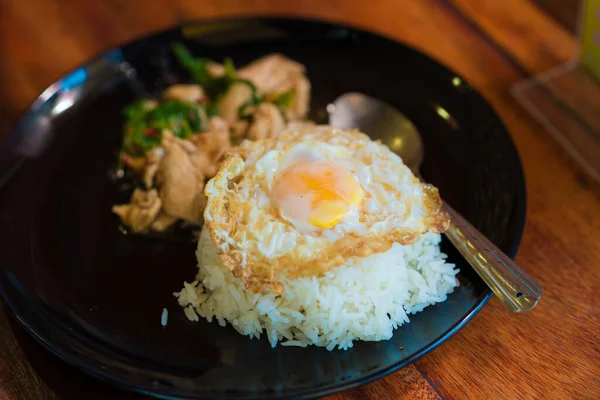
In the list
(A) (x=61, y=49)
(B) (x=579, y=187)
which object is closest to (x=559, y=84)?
(B) (x=579, y=187)

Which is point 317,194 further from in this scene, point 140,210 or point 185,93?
point 185,93

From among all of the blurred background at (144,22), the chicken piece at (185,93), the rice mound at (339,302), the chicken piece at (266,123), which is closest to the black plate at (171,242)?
the rice mound at (339,302)

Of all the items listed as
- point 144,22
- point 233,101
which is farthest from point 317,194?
point 144,22

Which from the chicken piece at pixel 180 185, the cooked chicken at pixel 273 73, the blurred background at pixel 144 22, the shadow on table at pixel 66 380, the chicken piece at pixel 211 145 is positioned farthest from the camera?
the blurred background at pixel 144 22

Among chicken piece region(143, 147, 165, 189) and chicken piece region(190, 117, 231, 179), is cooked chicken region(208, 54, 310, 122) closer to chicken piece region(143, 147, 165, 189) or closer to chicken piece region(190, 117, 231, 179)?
chicken piece region(190, 117, 231, 179)

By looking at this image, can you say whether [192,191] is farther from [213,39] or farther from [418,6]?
[418,6]

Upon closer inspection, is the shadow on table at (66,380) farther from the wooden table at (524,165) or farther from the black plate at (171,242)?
the black plate at (171,242)
